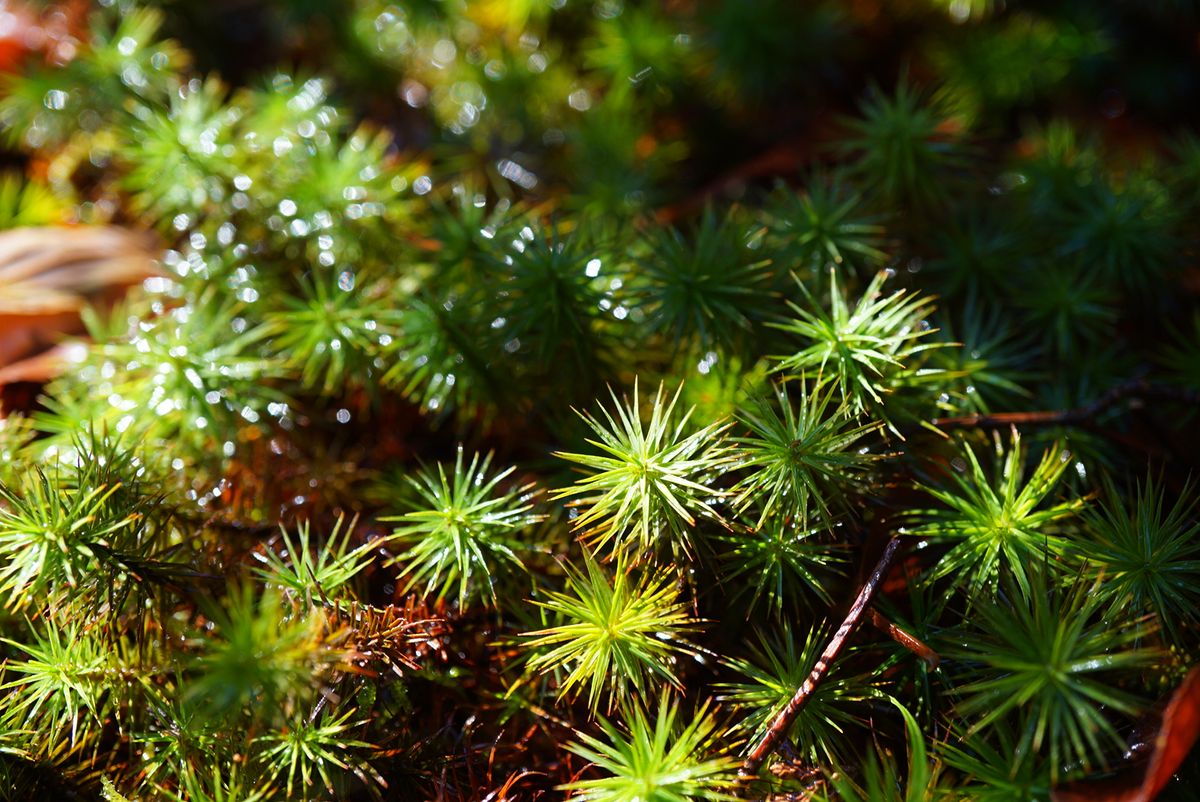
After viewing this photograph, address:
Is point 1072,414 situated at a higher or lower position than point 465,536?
higher

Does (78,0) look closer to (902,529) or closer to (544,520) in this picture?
(544,520)

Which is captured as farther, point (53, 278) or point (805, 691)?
point (53, 278)

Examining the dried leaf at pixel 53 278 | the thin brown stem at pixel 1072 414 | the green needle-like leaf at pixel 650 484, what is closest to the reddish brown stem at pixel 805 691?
the green needle-like leaf at pixel 650 484

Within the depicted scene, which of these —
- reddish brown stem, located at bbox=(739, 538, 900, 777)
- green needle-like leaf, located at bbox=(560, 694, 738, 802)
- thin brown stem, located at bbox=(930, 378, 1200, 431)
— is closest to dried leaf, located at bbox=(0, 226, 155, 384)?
green needle-like leaf, located at bbox=(560, 694, 738, 802)

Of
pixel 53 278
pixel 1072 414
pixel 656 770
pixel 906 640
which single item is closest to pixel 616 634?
pixel 656 770

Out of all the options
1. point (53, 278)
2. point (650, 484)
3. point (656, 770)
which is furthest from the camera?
point (53, 278)

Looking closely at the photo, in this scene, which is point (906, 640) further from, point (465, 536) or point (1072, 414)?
point (465, 536)
